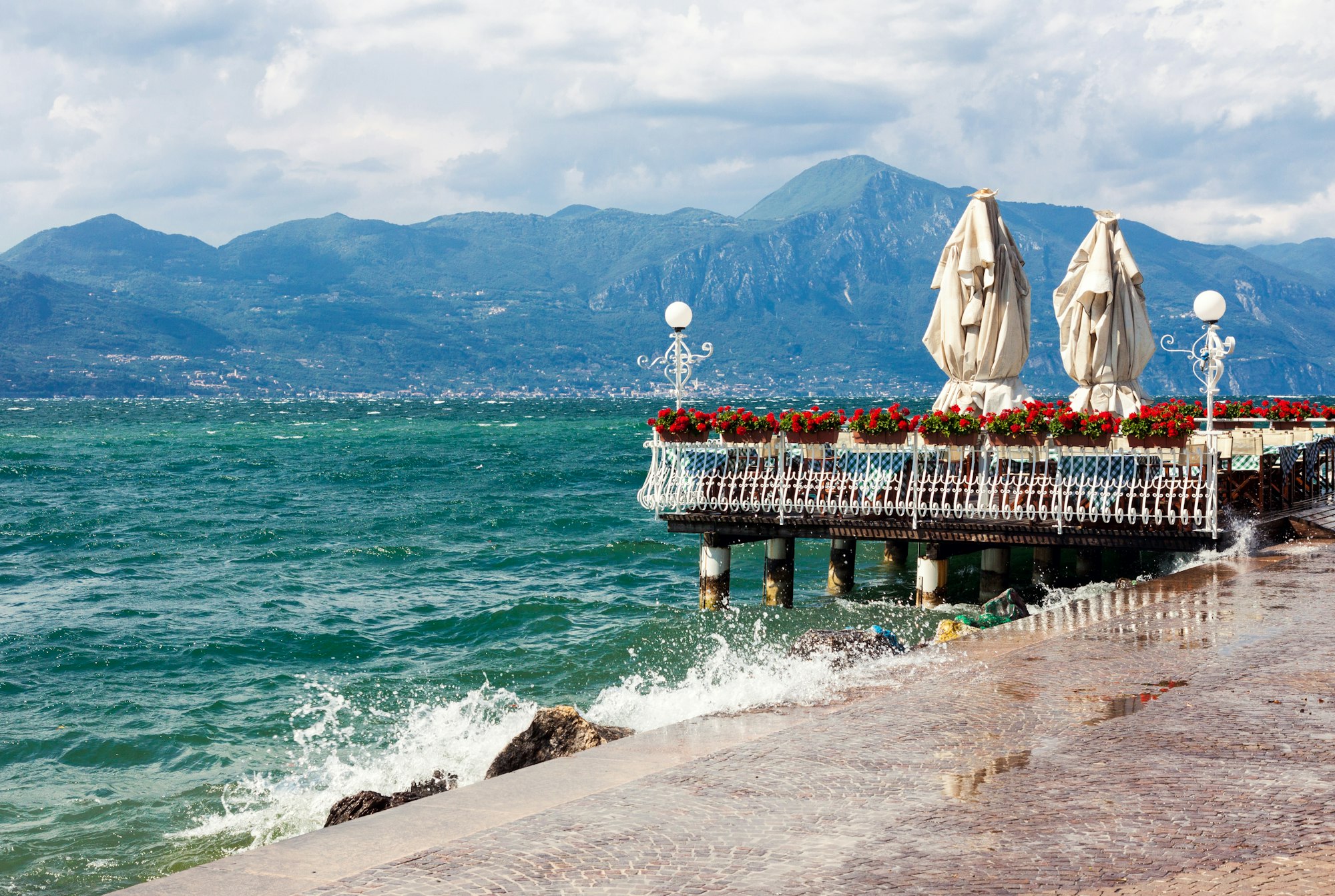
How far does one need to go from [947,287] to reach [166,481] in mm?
44050

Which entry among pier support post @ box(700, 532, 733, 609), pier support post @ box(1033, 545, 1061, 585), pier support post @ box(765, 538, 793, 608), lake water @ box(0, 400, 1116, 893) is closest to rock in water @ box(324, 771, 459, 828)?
lake water @ box(0, 400, 1116, 893)

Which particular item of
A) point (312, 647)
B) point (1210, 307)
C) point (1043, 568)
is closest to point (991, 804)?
point (1210, 307)

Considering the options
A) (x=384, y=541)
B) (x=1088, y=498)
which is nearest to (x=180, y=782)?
(x=1088, y=498)

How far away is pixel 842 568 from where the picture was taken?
21000 mm

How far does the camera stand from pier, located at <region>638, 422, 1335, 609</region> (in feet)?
53.6

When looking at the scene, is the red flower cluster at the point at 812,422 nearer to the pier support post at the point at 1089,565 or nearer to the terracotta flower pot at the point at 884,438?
the terracotta flower pot at the point at 884,438

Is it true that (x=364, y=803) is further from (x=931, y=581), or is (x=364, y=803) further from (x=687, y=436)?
(x=931, y=581)

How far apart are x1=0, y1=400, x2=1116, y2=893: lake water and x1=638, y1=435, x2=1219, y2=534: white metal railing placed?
5.70 ft

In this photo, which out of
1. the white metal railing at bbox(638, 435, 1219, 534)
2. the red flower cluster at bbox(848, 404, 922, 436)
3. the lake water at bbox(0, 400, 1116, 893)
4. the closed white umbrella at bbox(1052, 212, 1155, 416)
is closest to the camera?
the lake water at bbox(0, 400, 1116, 893)

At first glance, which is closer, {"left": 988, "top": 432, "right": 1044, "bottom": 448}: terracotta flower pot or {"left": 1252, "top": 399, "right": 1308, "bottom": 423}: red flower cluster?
{"left": 988, "top": 432, "right": 1044, "bottom": 448}: terracotta flower pot

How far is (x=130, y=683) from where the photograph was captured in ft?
→ 58.1

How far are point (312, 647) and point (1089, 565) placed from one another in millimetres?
11899

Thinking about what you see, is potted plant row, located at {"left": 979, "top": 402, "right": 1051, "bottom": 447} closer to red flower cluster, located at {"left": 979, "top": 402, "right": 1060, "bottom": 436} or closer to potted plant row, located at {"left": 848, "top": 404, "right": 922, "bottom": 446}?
red flower cluster, located at {"left": 979, "top": 402, "right": 1060, "bottom": 436}

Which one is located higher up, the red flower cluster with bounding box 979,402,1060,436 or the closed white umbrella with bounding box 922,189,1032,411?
the closed white umbrella with bounding box 922,189,1032,411
